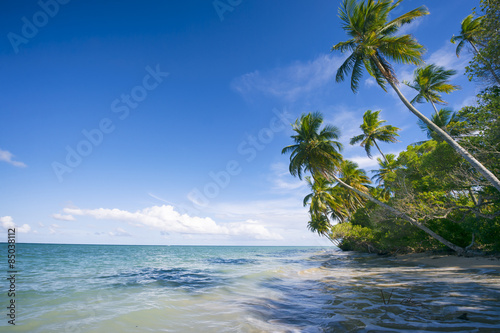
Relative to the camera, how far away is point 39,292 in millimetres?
8328

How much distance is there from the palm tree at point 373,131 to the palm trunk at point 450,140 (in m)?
14.9

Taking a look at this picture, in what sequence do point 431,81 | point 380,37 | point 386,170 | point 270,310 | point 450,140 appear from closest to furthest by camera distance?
point 270,310 → point 450,140 → point 380,37 → point 431,81 → point 386,170

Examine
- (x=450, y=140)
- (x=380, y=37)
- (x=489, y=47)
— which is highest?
(x=380, y=37)

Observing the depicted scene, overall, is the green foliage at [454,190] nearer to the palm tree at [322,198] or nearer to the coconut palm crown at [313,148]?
the coconut palm crown at [313,148]

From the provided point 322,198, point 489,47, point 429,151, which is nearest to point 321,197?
point 322,198

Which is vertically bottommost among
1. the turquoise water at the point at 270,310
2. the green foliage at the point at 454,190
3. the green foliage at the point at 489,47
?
the turquoise water at the point at 270,310

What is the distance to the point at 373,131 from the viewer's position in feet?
85.6

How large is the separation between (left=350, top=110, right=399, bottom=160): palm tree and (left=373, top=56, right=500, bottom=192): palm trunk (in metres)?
14.9

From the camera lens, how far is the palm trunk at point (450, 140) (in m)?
8.63

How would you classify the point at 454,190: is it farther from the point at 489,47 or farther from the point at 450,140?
the point at 489,47

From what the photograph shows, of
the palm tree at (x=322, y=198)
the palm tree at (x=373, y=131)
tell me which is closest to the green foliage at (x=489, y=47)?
the palm tree at (x=373, y=131)

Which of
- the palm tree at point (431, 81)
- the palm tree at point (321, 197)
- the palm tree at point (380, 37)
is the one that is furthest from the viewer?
the palm tree at point (321, 197)

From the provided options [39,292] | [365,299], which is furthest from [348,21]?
[39,292]

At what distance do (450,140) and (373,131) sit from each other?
58.3 feet
